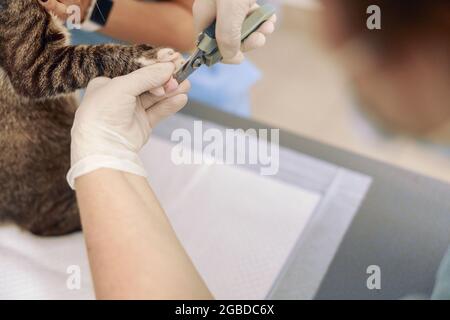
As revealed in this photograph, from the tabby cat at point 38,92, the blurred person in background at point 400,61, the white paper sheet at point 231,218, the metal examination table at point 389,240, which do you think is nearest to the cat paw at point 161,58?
the tabby cat at point 38,92

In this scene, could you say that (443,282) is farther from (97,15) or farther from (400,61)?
(97,15)

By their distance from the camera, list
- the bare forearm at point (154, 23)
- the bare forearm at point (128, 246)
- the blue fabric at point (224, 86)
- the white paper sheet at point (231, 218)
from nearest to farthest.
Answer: the bare forearm at point (128, 246), the bare forearm at point (154, 23), the white paper sheet at point (231, 218), the blue fabric at point (224, 86)

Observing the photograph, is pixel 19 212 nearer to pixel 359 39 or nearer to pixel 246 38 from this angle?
pixel 246 38

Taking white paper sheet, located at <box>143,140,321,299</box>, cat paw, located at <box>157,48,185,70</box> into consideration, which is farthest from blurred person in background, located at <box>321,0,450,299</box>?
cat paw, located at <box>157,48,185,70</box>

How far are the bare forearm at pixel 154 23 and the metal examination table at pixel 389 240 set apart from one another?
0.77 metres

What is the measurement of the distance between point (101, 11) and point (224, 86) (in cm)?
84

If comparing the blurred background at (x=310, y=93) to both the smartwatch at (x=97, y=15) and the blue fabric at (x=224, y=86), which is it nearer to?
the blue fabric at (x=224, y=86)

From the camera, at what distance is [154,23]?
125 cm

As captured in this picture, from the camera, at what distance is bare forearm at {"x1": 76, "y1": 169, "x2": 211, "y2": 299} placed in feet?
2.91

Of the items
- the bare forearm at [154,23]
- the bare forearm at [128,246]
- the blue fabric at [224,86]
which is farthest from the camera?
the blue fabric at [224,86]

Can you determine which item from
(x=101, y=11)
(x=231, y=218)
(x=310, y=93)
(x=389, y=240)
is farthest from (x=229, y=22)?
(x=310, y=93)

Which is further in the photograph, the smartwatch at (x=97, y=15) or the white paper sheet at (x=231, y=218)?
the white paper sheet at (x=231, y=218)

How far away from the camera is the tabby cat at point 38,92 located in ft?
3.23

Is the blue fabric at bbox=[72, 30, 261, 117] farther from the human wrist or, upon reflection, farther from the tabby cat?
the human wrist
